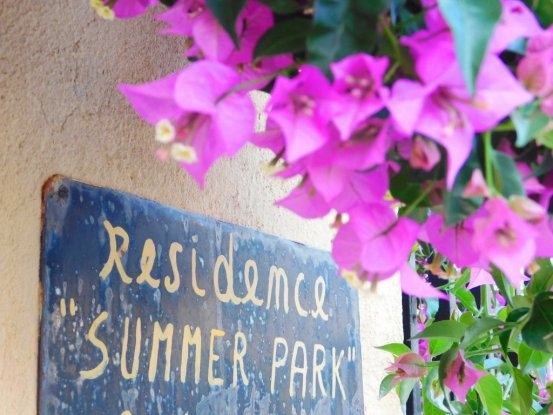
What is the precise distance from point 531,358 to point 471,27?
0.54 m

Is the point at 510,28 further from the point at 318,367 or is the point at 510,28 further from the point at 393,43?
the point at 318,367

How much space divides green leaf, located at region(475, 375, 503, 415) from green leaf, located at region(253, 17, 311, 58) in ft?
2.02

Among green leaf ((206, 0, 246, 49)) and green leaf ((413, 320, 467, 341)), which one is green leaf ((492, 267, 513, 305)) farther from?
green leaf ((206, 0, 246, 49))

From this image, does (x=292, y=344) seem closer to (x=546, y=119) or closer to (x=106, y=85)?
(x=106, y=85)

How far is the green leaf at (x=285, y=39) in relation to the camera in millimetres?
437

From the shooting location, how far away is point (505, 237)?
400mm

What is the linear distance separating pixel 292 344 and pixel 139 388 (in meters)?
0.29

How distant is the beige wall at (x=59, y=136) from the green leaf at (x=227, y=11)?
359 millimetres

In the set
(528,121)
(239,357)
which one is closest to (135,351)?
(239,357)

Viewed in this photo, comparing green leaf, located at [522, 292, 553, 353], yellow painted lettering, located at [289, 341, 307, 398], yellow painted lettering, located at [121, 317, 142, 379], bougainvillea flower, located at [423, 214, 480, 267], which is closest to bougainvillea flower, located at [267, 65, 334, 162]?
bougainvillea flower, located at [423, 214, 480, 267]

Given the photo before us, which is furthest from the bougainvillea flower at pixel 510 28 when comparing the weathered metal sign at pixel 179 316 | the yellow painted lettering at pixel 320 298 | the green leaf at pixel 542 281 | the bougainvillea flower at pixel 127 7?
the yellow painted lettering at pixel 320 298

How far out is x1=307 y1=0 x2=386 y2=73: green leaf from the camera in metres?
0.40

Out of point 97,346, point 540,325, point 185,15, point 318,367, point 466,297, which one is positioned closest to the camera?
point 185,15

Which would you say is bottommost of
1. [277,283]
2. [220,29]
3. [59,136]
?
[277,283]
